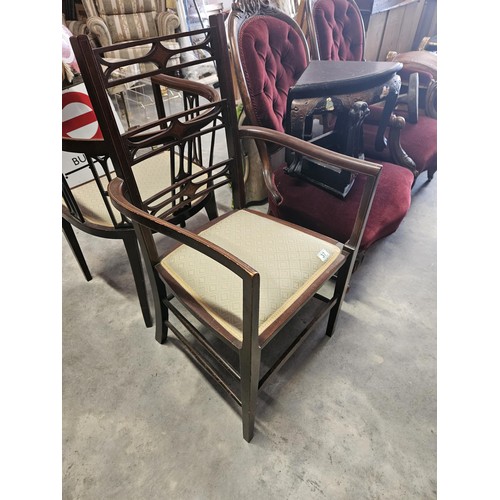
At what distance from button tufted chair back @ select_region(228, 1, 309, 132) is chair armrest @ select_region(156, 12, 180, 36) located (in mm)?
2802

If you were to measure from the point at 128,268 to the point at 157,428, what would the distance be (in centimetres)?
85

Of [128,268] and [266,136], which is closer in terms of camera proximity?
[266,136]

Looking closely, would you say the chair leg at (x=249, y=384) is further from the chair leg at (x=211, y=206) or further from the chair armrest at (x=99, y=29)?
the chair armrest at (x=99, y=29)

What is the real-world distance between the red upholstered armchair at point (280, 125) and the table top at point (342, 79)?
0.24 meters

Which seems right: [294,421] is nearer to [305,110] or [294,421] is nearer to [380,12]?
[305,110]

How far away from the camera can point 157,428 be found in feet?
3.36

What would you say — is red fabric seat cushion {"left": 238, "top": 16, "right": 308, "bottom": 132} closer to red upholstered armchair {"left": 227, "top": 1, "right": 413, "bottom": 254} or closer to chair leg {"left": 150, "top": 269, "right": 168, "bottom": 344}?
red upholstered armchair {"left": 227, "top": 1, "right": 413, "bottom": 254}

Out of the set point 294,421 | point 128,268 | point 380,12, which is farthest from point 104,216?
point 380,12

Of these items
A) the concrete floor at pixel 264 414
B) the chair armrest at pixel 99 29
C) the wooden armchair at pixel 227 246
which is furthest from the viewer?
the chair armrest at pixel 99 29

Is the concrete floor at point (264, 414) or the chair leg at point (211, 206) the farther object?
the chair leg at point (211, 206)

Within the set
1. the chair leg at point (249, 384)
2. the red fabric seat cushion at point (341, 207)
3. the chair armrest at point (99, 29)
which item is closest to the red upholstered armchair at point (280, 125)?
the red fabric seat cushion at point (341, 207)

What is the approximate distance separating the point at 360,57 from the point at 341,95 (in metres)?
1.35

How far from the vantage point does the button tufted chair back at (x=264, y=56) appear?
4.20 feet

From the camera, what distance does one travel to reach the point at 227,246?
98 centimetres
